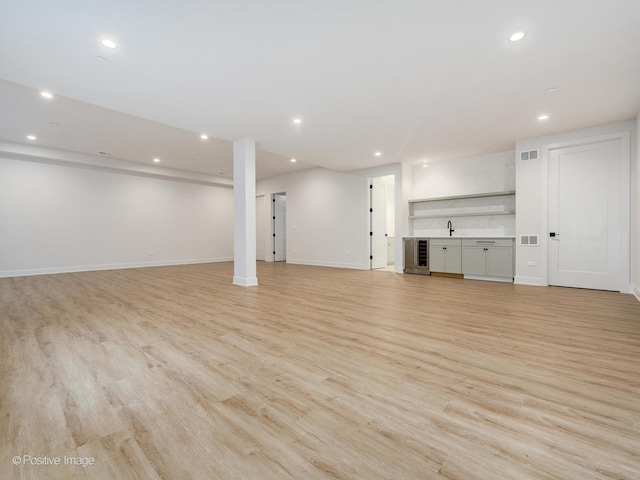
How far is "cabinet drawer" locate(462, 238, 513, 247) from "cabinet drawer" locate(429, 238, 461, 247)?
0.48 ft

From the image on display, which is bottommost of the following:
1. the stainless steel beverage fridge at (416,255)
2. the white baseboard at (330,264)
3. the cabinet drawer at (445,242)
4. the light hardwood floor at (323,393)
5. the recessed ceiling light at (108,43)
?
the light hardwood floor at (323,393)

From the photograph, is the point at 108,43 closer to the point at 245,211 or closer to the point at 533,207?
the point at 245,211

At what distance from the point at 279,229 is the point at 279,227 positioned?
80mm

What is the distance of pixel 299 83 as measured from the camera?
352cm

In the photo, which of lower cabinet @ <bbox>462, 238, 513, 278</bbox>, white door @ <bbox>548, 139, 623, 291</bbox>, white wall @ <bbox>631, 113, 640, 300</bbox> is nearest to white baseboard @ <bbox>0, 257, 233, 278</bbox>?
lower cabinet @ <bbox>462, 238, 513, 278</bbox>

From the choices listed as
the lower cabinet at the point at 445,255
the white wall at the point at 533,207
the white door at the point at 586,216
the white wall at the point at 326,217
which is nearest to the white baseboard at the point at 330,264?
the white wall at the point at 326,217

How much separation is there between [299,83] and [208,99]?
4.26 ft

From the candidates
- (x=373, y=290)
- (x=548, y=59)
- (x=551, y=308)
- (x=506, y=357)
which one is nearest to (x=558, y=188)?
(x=551, y=308)

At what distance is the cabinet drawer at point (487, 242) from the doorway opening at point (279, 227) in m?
6.52

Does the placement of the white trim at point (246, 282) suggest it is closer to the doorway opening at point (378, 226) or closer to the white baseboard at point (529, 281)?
the doorway opening at point (378, 226)

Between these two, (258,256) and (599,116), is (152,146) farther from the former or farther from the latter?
(599,116)

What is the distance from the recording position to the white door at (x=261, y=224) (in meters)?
11.0

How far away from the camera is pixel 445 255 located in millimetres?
6750

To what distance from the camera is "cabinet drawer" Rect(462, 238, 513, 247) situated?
593 centimetres
